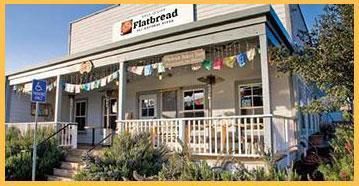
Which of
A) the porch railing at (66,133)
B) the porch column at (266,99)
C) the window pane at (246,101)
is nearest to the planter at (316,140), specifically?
the window pane at (246,101)

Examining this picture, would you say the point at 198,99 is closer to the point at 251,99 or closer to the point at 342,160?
the point at 251,99

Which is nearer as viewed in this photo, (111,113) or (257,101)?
(257,101)

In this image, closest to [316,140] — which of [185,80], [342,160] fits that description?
[185,80]

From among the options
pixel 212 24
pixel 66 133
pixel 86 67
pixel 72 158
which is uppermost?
pixel 212 24

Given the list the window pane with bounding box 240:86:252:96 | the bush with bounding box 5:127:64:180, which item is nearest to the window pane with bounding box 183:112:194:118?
the window pane with bounding box 240:86:252:96

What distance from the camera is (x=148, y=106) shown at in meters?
11.8

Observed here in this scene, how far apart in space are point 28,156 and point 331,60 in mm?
7794

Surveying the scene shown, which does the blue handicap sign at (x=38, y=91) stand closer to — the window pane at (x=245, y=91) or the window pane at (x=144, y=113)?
the window pane at (x=144, y=113)

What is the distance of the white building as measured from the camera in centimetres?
689

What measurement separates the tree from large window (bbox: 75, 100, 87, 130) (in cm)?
1008

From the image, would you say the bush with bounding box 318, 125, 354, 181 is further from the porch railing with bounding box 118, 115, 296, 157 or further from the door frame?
the door frame

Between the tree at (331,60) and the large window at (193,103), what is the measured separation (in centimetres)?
409

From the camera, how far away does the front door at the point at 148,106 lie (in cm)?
1166

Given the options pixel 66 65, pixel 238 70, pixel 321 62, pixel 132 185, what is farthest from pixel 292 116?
pixel 66 65
